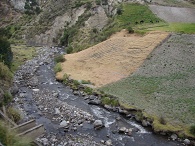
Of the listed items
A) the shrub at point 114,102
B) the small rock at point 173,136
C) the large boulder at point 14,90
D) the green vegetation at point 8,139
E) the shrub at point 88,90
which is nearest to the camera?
the green vegetation at point 8,139

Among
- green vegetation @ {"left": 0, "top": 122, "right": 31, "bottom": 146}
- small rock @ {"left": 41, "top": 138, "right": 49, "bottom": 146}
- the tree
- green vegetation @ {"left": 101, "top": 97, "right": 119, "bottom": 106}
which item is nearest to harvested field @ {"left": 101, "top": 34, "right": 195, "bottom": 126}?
green vegetation @ {"left": 101, "top": 97, "right": 119, "bottom": 106}

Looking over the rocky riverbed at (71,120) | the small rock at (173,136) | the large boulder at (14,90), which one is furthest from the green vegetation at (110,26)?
the small rock at (173,136)

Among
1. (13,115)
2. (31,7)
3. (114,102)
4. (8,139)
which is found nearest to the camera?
(8,139)

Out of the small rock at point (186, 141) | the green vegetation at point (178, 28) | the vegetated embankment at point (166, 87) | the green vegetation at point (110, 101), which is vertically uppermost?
the green vegetation at point (178, 28)

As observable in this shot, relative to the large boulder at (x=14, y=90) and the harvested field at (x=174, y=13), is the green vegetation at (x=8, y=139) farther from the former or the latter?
the harvested field at (x=174, y=13)

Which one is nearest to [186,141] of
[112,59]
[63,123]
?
[63,123]

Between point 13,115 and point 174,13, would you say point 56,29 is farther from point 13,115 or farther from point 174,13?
point 13,115

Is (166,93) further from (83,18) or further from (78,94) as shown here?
(83,18)
